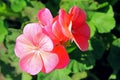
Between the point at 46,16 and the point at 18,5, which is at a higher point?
the point at 46,16

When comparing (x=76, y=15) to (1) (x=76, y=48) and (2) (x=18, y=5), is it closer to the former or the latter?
(1) (x=76, y=48)

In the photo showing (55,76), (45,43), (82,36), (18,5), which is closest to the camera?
(45,43)

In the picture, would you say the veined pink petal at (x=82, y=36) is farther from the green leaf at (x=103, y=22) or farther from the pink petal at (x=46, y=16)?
the green leaf at (x=103, y=22)

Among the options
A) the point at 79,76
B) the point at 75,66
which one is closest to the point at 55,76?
the point at 75,66

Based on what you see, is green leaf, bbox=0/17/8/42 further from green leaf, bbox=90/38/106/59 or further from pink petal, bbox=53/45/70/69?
pink petal, bbox=53/45/70/69

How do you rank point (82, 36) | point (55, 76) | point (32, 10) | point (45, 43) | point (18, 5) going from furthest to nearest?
point (32, 10) → point (18, 5) → point (55, 76) → point (82, 36) → point (45, 43)

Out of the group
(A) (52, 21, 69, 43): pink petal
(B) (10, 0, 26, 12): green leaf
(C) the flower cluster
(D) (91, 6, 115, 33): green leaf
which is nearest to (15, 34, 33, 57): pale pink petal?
(C) the flower cluster

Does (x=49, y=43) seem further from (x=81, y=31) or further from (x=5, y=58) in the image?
(x=5, y=58)

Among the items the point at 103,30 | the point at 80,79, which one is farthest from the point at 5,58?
the point at 103,30
